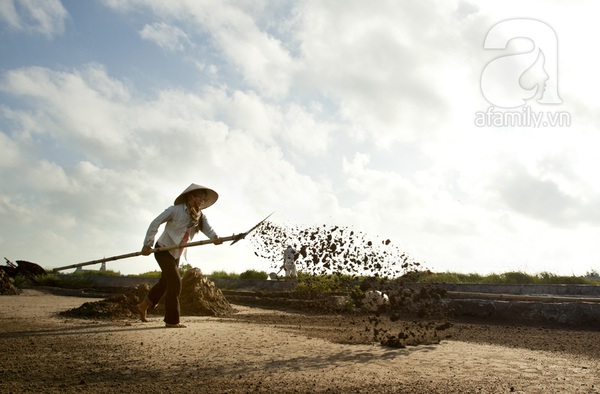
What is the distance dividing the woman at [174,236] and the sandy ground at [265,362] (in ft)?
1.15

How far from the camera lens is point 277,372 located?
486 cm

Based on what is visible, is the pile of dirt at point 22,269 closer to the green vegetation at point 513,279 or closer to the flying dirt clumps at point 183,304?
the flying dirt clumps at point 183,304

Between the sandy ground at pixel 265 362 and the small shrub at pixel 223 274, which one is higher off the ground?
the small shrub at pixel 223 274

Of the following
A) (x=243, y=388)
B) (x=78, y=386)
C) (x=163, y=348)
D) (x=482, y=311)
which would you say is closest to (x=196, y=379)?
(x=243, y=388)

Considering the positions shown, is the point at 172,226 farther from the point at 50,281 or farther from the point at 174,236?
the point at 50,281

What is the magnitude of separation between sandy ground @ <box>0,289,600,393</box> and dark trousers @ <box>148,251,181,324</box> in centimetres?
24

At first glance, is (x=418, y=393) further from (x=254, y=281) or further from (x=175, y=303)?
(x=254, y=281)

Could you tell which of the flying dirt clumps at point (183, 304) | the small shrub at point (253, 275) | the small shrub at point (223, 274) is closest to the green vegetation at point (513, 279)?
the small shrub at point (253, 275)

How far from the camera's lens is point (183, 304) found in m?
10.4

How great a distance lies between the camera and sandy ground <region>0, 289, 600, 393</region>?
14.8 ft

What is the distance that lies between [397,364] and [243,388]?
69.9 inches

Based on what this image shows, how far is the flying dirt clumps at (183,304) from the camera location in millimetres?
9328

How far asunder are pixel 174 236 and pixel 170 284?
27.9 inches

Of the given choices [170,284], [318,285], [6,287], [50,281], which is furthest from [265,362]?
[50,281]
